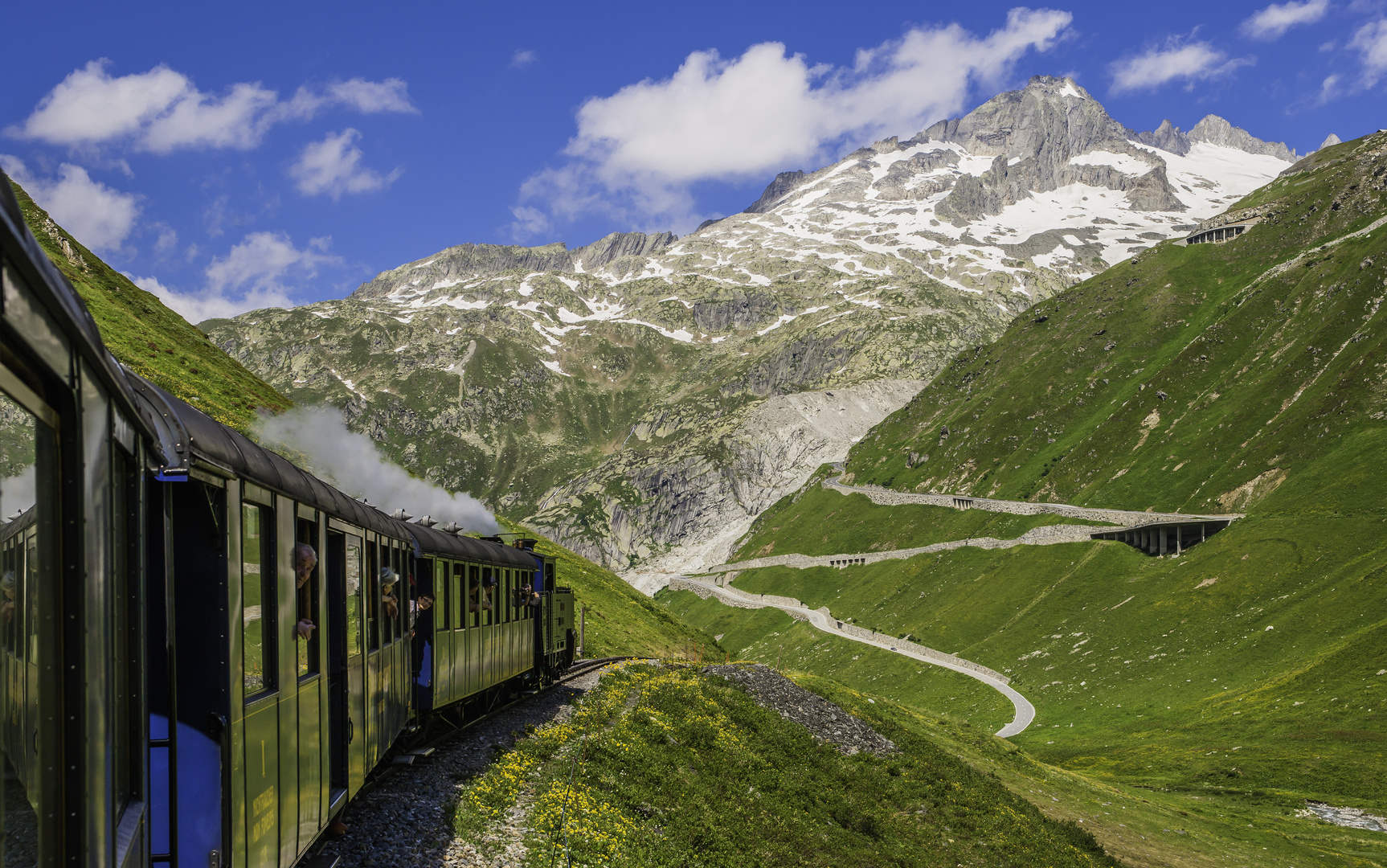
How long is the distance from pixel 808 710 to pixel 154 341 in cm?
6087

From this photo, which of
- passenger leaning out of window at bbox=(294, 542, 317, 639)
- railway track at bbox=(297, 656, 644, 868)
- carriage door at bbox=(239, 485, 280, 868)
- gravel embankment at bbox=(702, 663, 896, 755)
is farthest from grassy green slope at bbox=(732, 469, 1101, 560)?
carriage door at bbox=(239, 485, 280, 868)

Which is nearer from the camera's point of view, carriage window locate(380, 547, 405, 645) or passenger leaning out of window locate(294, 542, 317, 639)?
passenger leaning out of window locate(294, 542, 317, 639)

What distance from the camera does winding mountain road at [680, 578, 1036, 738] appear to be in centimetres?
6981

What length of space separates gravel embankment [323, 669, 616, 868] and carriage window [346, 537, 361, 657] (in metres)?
2.98

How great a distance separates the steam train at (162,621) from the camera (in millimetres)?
3885

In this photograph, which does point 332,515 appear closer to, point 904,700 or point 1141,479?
point 904,700

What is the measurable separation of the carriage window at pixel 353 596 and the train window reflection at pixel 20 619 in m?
9.67

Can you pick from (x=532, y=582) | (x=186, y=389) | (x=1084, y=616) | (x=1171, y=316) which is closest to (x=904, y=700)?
(x=1084, y=616)

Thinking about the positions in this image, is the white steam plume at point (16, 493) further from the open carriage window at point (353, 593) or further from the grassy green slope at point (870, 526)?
the grassy green slope at point (870, 526)

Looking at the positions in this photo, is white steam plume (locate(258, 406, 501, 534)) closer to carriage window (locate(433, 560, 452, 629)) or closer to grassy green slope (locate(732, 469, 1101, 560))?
carriage window (locate(433, 560, 452, 629))

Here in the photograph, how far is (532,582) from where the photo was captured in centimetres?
3309

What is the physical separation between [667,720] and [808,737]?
22.8ft

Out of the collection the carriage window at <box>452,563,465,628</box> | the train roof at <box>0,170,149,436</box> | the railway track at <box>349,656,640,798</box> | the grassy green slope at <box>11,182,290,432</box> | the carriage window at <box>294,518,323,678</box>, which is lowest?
the railway track at <box>349,656,640,798</box>

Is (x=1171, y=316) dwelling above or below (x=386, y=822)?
above
